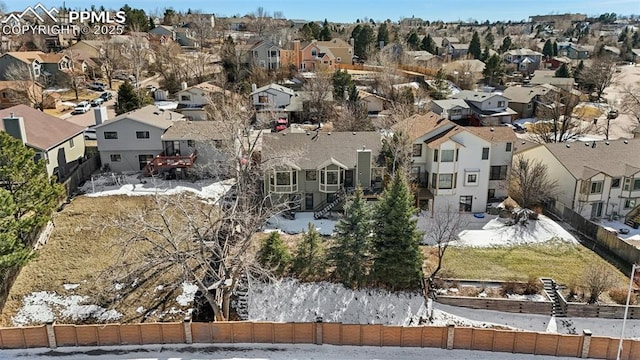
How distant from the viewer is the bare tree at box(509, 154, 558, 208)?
122 feet

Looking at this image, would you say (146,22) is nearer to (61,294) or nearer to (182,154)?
(182,154)

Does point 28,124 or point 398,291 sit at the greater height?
point 28,124

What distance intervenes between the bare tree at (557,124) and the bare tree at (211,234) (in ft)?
105

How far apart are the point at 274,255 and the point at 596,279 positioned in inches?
711

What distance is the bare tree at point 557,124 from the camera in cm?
5225

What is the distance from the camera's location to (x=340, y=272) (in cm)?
2741

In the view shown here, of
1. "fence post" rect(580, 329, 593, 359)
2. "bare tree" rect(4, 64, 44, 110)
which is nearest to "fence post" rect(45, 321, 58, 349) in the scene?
"fence post" rect(580, 329, 593, 359)

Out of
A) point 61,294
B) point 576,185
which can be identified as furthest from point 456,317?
point 61,294

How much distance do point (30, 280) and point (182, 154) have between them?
58.1 ft

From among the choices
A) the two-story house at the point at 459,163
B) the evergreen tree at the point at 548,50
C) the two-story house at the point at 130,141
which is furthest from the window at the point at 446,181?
the evergreen tree at the point at 548,50

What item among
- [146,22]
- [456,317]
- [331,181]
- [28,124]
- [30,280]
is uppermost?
[146,22]

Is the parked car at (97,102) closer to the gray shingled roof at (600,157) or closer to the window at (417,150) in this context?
the window at (417,150)

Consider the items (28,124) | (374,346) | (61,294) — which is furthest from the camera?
(28,124)

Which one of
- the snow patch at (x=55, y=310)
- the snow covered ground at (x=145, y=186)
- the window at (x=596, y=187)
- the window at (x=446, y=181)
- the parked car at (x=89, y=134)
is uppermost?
the parked car at (x=89, y=134)
